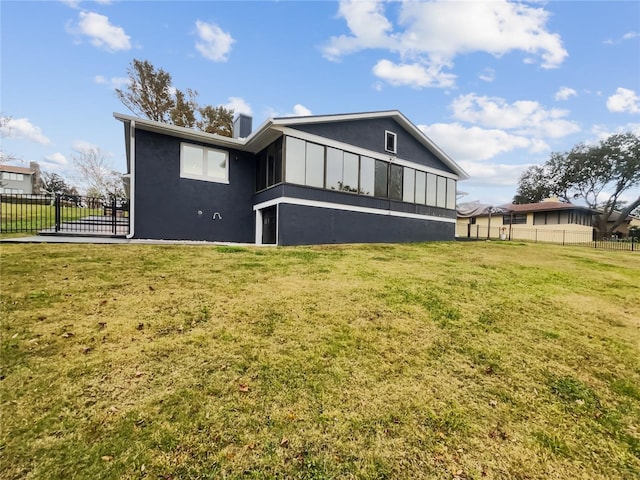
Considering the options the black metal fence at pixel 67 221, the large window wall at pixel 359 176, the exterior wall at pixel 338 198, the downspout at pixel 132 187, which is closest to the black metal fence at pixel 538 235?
the large window wall at pixel 359 176

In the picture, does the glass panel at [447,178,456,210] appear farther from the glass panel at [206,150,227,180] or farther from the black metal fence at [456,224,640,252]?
the glass panel at [206,150,227,180]

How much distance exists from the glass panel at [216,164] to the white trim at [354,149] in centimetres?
322

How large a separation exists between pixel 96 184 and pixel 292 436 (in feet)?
133

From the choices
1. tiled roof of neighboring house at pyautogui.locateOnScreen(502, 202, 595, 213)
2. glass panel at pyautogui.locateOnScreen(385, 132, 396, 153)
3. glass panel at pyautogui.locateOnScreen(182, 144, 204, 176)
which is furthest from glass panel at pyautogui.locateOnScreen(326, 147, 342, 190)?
tiled roof of neighboring house at pyautogui.locateOnScreen(502, 202, 595, 213)

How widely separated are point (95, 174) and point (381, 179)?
34356 mm

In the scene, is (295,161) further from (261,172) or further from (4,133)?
(4,133)

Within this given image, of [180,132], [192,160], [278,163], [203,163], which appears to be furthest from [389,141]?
[180,132]

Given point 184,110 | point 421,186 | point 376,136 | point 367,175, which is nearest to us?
point 367,175

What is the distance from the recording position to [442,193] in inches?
680

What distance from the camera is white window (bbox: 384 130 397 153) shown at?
1441cm

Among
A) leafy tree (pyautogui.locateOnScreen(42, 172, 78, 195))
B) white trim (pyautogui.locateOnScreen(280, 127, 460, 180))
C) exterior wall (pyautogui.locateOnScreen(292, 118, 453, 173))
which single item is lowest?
white trim (pyautogui.locateOnScreen(280, 127, 460, 180))

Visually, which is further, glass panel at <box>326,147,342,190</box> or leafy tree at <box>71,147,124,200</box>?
leafy tree at <box>71,147,124,200</box>

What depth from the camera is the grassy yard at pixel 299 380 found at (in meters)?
2.09

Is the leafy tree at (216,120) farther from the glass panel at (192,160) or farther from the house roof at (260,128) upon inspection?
the glass panel at (192,160)
